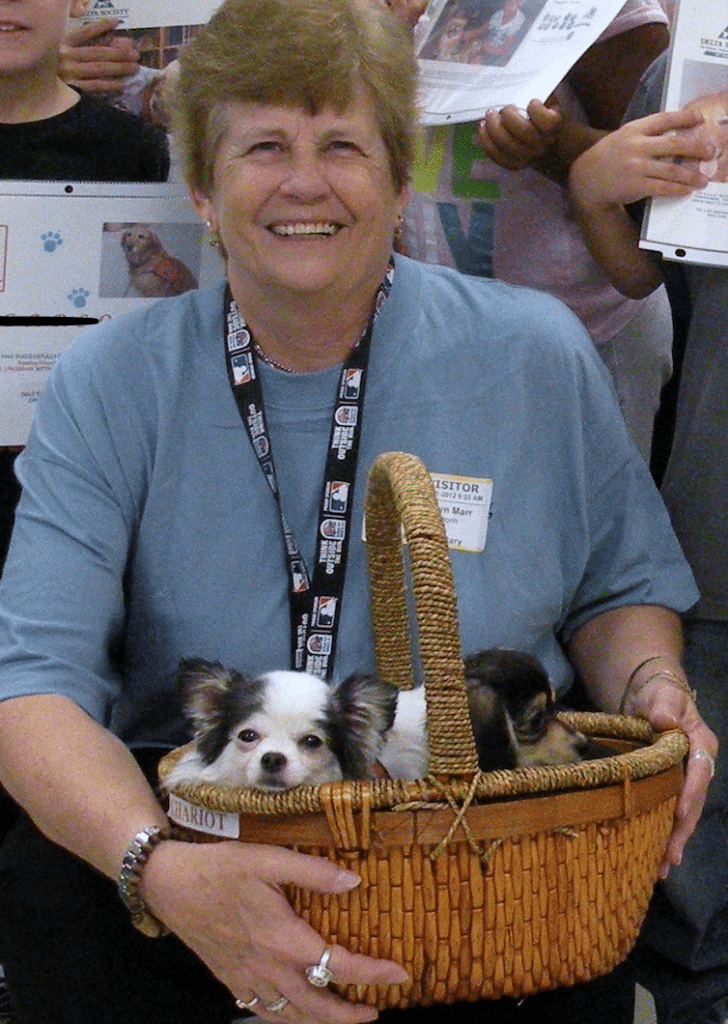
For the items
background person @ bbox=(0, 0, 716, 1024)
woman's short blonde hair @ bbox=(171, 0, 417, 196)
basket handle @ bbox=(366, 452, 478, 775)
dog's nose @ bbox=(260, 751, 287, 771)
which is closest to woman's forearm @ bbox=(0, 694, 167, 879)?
background person @ bbox=(0, 0, 716, 1024)

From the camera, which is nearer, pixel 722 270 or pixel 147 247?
pixel 722 270

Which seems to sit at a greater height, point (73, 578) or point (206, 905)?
point (73, 578)

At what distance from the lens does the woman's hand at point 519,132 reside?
1.75 m

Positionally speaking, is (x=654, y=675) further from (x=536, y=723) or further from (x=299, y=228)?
(x=299, y=228)

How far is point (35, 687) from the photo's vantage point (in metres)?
1.42

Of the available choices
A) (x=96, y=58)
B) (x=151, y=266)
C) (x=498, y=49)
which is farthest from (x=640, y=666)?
(x=96, y=58)

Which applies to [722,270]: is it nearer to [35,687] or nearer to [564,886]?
[564,886]

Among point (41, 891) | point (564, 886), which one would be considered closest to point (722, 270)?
point (564, 886)

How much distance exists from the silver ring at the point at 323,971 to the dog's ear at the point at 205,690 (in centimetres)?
24

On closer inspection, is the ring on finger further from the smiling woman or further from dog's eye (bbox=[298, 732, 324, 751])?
the smiling woman

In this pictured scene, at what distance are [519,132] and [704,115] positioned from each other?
0.24 m

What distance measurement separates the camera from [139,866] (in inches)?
49.4

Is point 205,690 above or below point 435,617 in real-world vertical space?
below

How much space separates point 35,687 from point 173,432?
1.12 feet
